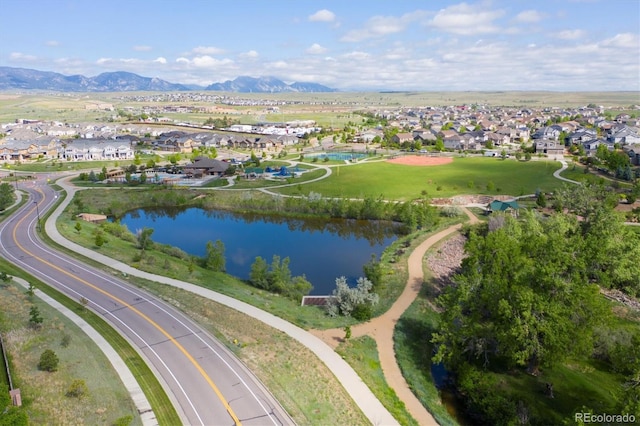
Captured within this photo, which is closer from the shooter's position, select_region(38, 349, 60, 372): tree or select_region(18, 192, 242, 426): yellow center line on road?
select_region(18, 192, 242, 426): yellow center line on road

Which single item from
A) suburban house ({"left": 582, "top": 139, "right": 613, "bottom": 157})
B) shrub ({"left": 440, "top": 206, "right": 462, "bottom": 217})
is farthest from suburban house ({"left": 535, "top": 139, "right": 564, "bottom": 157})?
shrub ({"left": 440, "top": 206, "right": 462, "bottom": 217})

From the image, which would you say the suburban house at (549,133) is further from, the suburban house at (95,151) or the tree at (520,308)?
the suburban house at (95,151)

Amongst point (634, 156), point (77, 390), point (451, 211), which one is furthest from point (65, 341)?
point (634, 156)

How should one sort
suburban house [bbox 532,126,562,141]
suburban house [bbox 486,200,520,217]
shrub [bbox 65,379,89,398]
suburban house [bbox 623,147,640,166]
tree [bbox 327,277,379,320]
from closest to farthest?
1. shrub [bbox 65,379,89,398]
2. tree [bbox 327,277,379,320]
3. suburban house [bbox 486,200,520,217]
4. suburban house [bbox 623,147,640,166]
5. suburban house [bbox 532,126,562,141]

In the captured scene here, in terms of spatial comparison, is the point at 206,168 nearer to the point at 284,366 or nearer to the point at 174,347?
the point at 174,347

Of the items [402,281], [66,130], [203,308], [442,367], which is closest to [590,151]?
[402,281]

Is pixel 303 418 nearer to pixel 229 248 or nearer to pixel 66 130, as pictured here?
pixel 229 248

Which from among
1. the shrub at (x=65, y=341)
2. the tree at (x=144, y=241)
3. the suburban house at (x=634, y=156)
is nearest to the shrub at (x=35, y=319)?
the shrub at (x=65, y=341)

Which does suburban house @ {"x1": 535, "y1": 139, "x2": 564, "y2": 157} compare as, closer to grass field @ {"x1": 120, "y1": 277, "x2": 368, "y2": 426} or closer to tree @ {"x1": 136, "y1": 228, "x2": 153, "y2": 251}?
tree @ {"x1": 136, "y1": 228, "x2": 153, "y2": 251}
